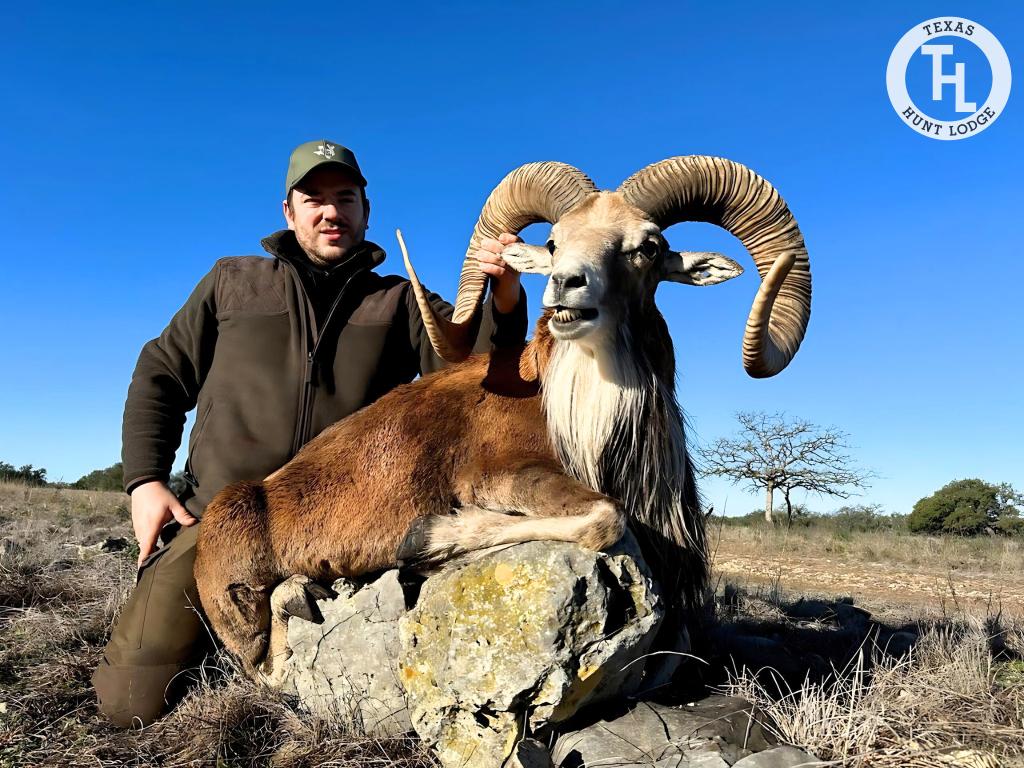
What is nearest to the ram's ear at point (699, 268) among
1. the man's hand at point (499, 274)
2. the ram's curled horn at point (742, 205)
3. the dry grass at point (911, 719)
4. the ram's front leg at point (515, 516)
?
the ram's curled horn at point (742, 205)

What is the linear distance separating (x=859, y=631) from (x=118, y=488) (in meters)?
36.3

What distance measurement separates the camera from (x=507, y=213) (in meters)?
5.54

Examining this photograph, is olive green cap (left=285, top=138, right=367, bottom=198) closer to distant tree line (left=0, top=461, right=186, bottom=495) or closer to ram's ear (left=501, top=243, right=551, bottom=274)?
ram's ear (left=501, top=243, right=551, bottom=274)

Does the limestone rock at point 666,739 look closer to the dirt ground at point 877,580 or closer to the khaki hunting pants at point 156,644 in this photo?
the khaki hunting pants at point 156,644

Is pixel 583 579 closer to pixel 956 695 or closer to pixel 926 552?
pixel 956 695

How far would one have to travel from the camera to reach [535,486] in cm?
394

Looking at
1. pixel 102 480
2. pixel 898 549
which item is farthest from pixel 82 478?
pixel 898 549

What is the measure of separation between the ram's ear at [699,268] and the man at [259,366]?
42.0 inches

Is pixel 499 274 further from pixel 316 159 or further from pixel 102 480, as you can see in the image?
pixel 102 480

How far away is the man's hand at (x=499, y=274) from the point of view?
491 cm

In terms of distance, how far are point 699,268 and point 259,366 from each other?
308cm

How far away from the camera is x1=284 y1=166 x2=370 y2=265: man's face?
18.3ft

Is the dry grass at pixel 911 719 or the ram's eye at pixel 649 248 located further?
the ram's eye at pixel 649 248

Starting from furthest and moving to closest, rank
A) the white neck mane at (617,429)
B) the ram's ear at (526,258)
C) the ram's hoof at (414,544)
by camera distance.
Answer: the ram's ear at (526,258), the white neck mane at (617,429), the ram's hoof at (414,544)
